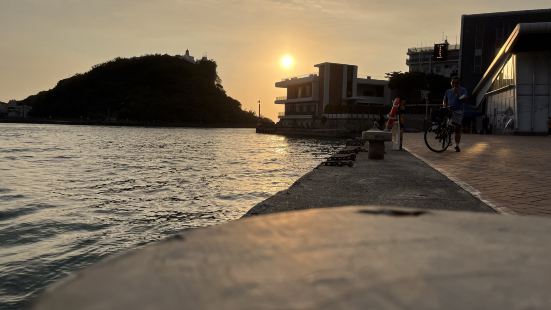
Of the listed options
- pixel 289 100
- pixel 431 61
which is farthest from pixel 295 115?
pixel 431 61

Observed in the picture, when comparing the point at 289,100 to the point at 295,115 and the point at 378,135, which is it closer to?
the point at 295,115

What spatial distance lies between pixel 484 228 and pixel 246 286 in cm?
61

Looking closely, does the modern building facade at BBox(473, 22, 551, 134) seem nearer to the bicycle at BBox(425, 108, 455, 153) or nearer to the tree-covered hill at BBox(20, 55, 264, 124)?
the bicycle at BBox(425, 108, 455, 153)

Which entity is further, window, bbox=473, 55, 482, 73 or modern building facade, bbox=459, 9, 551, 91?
window, bbox=473, 55, 482, 73

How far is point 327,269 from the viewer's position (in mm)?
745

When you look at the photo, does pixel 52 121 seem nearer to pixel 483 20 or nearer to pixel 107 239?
pixel 483 20

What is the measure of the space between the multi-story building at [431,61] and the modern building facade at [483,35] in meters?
45.2

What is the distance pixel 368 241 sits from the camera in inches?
34.4

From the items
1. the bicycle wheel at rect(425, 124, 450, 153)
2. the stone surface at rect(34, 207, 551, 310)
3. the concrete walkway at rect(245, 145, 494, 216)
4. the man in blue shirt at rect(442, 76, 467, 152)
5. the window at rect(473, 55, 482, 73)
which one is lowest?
the concrete walkway at rect(245, 145, 494, 216)

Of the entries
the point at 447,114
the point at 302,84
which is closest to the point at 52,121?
the point at 302,84

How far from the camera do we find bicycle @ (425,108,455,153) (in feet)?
35.1

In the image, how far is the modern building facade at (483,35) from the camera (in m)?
47.4

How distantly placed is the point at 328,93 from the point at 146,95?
8791 centimetres

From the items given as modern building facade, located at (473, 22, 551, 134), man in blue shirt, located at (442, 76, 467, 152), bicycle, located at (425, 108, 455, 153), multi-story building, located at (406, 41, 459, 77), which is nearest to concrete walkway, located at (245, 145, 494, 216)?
bicycle, located at (425, 108, 455, 153)
